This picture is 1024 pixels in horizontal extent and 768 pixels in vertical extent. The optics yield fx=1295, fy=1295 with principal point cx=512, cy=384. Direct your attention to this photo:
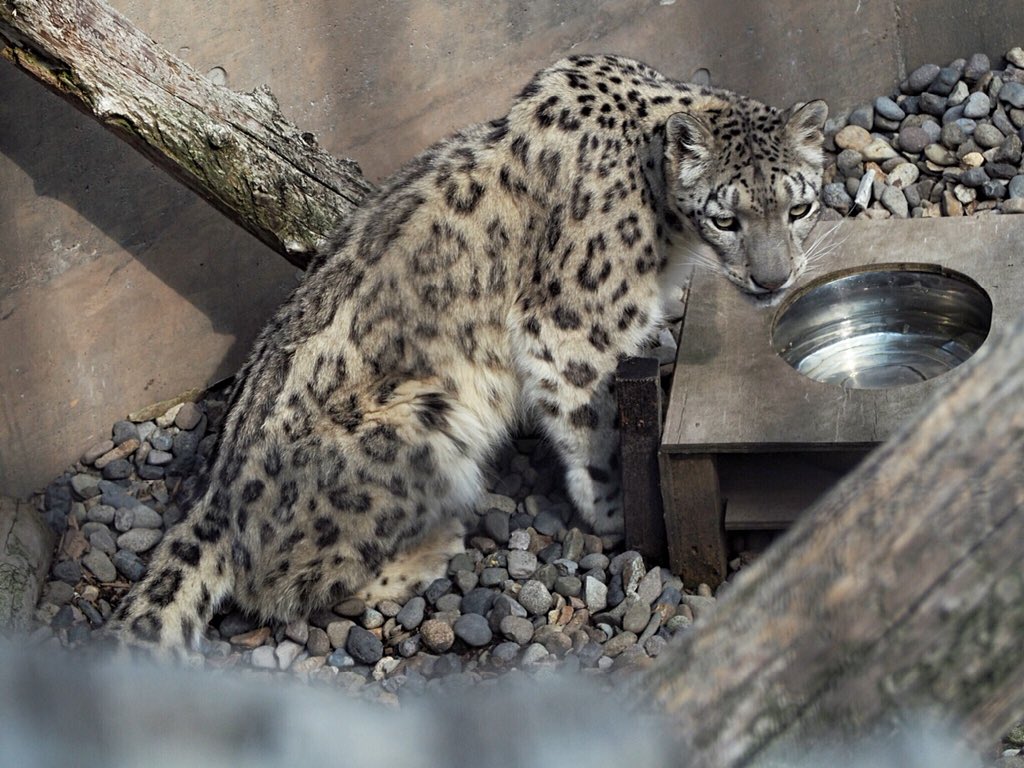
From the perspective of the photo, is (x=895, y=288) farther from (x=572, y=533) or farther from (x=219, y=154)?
(x=219, y=154)

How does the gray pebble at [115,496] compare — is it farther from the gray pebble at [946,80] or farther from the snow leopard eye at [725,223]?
the gray pebble at [946,80]

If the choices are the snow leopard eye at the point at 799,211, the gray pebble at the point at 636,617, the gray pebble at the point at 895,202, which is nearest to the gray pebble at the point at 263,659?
the gray pebble at the point at 636,617

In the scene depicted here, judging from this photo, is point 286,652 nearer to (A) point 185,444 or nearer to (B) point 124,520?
(B) point 124,520

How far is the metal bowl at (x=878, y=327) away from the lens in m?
4.39

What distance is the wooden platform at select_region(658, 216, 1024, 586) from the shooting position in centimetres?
375

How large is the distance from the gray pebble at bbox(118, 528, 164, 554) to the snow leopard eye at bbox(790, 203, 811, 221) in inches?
97.7

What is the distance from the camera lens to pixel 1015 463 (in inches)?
52.8

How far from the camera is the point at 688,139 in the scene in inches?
158

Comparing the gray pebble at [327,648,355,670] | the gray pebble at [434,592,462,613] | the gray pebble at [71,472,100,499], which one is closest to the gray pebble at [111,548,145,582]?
the gray pebble at [71,472,100,499]

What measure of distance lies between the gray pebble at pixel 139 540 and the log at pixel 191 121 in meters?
1.13

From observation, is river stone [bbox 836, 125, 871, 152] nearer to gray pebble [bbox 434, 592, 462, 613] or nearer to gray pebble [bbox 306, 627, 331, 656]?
gray pebble [bbox 434, 592, 462, 613]

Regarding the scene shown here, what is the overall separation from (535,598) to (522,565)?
22 cm

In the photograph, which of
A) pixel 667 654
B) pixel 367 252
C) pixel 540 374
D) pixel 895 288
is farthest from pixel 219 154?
pixel 667 654

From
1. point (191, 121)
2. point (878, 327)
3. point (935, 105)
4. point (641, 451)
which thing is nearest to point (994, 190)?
point (935, 105)
